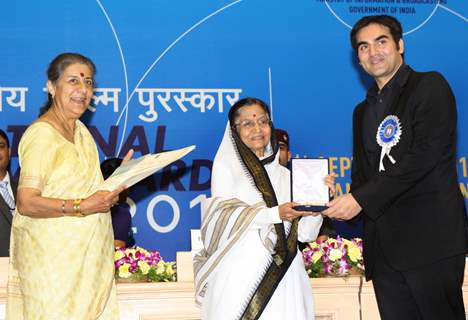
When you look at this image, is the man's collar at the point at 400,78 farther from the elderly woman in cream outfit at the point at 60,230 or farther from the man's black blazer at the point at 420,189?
the elderly woman in cream outfit at the point at 60,230

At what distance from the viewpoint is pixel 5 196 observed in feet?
15.9

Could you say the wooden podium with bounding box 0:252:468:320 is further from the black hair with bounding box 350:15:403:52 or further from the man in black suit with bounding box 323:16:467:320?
the black hair with bounding box 350:15:403:52

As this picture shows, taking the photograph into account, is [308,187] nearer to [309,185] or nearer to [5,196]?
[309,185]

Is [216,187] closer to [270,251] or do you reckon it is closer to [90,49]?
[270,251]

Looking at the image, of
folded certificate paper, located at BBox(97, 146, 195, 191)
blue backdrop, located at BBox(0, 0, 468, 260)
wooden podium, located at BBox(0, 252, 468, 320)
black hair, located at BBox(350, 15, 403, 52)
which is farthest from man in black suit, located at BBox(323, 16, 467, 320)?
blue backdrop, located at BBox(0, 0, 468, 260)

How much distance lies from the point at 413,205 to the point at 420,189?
0.07m

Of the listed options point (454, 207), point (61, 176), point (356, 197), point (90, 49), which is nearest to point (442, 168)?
point (454, 207)

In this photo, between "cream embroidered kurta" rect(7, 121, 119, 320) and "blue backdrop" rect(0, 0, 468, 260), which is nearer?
"cream embroidered kurta" rect(7, 121, 119, 320)

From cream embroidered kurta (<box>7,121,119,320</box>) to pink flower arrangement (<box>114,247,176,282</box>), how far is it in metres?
0.78

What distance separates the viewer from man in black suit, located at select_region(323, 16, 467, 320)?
282 cm

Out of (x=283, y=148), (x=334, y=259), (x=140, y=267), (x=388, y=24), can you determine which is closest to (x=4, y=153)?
(x=140, y=267)

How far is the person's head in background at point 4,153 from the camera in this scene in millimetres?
4945

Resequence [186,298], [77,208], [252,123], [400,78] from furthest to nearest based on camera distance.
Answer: [186,298] → [252,123] → [400,78] → [77,208]

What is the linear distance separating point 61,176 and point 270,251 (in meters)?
1.03
